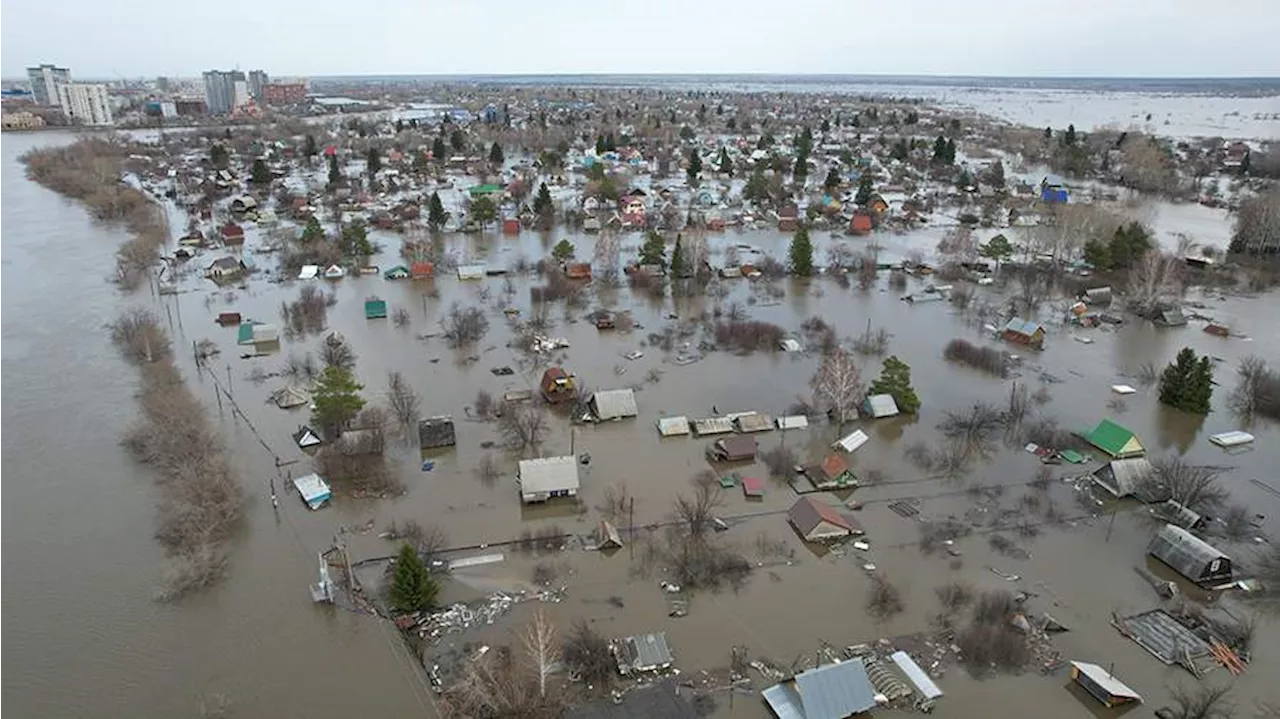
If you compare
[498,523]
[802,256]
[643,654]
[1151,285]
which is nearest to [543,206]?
[802,256]

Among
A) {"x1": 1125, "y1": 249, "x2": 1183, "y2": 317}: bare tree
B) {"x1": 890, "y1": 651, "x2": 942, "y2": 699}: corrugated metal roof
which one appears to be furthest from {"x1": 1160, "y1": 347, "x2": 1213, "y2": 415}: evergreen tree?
{"x1": 890, "y1": 651, "x2": 942, "y2": 699}: corrugated metal roof

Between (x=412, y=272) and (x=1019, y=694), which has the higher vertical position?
(x=412, y=272)

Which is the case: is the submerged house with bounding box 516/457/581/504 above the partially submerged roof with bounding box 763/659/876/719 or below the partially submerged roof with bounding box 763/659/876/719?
above

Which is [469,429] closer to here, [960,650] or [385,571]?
[385,571]

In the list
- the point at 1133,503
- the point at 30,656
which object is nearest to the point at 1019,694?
the point at 1133,503

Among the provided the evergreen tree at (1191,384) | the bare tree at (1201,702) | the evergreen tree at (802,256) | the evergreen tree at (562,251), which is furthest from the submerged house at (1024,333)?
the evergreen tree at (562,251)

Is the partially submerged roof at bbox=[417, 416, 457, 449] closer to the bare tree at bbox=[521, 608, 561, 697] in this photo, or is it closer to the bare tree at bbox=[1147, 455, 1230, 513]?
the bare tree at bbox=[521, 608, 561, 697]
